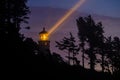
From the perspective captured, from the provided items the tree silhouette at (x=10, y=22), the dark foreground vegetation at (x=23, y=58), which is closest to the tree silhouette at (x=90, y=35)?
the dark foreground vegetation at (x=23, y=58)

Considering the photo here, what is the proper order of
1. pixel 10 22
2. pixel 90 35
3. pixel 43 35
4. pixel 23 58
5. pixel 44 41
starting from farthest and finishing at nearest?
pixel 90 35 → pixel 43 35 → pixel 44 41 → pixel 10 22 → pixel 23 58

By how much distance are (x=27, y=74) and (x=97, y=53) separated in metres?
44.5

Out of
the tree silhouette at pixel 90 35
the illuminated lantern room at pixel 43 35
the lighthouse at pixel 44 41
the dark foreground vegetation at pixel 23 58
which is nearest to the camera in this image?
the dark foreground vegetation at pixel 23 58

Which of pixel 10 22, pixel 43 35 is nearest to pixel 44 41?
pixel 43 35

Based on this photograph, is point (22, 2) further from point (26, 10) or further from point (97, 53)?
point (97, 53)

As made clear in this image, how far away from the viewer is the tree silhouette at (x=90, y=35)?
75.6 metres

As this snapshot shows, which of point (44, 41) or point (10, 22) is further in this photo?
point (44, 41)

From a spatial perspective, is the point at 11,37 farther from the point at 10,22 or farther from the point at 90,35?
the point at 90,35

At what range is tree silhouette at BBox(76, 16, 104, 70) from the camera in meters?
75.6

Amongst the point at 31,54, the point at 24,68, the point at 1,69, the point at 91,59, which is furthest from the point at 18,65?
the point at 91,59

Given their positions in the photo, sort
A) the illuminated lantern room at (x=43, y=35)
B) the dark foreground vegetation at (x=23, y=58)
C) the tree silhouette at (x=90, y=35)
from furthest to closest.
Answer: the tree silhouette at (x=90, y=35), the illuminated lantern room at (x=43, y=35), the dark foreground vegetation at (x=23, y=58)

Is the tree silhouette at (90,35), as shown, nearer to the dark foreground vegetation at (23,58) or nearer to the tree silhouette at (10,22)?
the dark foreground vegetation at (23,58)

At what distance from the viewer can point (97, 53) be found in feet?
249

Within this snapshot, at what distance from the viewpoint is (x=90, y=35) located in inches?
3019
